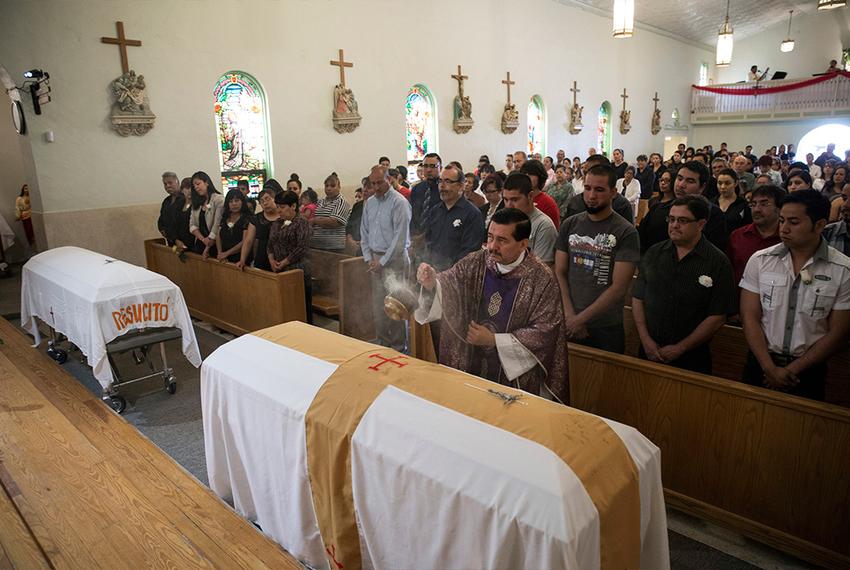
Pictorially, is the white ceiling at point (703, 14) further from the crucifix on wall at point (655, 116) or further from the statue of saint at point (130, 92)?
the statue of saint at point (130, 92)

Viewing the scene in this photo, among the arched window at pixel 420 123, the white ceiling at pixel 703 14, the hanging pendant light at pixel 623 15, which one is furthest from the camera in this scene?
the white ceiling at pixel 703 14

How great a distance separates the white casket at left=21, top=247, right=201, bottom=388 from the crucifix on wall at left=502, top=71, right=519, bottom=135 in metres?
11.0

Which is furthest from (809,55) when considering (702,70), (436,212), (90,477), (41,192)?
(90,477)

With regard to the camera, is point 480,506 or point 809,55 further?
point 809,55

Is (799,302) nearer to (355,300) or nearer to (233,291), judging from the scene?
(355,300)

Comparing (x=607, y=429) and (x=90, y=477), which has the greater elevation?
(x=607, y=429)

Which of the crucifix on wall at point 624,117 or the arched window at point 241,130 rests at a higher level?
the crucifix on wall at point 624,117

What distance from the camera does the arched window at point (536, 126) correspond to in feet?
51.4

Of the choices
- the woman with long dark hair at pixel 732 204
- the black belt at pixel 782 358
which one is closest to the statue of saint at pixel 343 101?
the woman with long dark hair at pixel 732 204

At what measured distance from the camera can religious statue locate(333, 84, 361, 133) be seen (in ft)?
34.8

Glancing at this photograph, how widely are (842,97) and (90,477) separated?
917 inches

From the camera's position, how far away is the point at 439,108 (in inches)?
504

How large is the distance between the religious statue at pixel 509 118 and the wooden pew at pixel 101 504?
11.9 m

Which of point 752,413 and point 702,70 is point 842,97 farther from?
point 752,413
